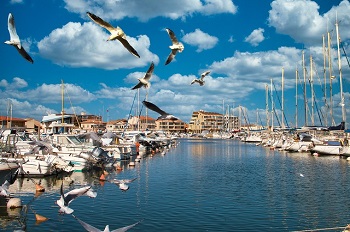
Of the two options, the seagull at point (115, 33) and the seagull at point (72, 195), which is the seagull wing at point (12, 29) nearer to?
the seagull at point (115, 33)

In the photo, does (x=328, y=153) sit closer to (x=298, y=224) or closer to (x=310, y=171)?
(x=310, y=171)

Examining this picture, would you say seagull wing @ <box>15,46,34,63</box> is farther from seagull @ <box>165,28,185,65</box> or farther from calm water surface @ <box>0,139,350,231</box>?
calm water surface @ <box>0,139,350,231</box>

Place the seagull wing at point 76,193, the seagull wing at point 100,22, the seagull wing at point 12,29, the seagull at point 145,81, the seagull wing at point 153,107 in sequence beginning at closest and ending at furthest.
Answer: the seagull wing at point 100,22 < the seagull wing at point 12,29 < the seagull wing at point 153,107 < the seagull at point 145,81 < the seagull wing at point 76,193

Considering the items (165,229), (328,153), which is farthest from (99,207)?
(328,153)

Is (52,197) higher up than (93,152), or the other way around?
(93,152)

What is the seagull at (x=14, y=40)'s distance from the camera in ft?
35.6

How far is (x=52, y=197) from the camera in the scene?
71.0 ft

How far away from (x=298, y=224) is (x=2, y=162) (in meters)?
15.0

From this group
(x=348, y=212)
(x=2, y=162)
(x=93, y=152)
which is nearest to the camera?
(x=348, y=212)

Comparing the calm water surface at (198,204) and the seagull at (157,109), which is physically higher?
the seagull at (157,109)

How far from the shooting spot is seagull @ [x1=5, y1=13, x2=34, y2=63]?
10859 millimetres

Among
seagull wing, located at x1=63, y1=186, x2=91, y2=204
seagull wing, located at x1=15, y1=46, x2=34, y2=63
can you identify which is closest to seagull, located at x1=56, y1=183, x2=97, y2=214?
seagull wing, located at x1=63, y1=186, x2=91, y2=204

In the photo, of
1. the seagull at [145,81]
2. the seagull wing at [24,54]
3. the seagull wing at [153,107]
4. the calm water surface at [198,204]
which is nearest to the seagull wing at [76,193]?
the calm water surface at [198,204]

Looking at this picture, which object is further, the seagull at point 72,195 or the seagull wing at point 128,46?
the seagull at point 72,195
